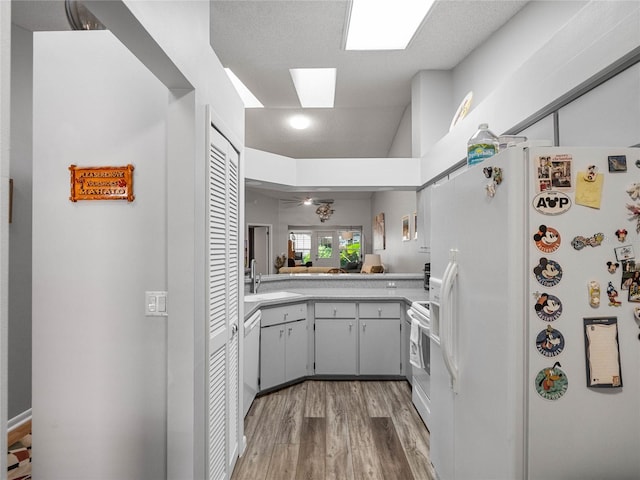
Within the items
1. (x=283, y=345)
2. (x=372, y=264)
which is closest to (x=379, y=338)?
(x=283, y=345)

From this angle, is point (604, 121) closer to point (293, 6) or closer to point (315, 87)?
point (293, 6)

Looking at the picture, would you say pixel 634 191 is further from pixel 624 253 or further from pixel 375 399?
pixel 375 399

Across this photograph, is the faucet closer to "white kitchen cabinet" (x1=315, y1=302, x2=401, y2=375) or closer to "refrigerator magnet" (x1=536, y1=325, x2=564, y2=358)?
"white kitchen cabinet" (x1=315, y1=302, x2=401, y2=375)

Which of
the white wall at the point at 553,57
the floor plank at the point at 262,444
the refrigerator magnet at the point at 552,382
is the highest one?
the white wall at the point at 553,57

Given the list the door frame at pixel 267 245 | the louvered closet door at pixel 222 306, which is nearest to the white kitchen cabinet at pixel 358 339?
the louvered closet door at pixel 222 306

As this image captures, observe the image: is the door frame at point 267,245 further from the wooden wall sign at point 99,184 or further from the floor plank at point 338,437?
the wooden wall sign at point 99,184

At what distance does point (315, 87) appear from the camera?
451cm

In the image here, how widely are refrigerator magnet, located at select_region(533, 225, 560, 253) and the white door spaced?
9494 millimetres

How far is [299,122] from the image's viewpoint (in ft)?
19.2

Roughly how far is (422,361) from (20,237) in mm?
2933

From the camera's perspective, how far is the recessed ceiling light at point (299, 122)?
5.66 m

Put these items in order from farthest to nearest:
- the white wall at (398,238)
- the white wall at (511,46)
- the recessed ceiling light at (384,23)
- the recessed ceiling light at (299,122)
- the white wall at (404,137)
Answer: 1. the recessed ceiling light at (299,122)
2. the white wall at (404,137)
3. the white wall at (398,238)
4. the recessed ceiling light at (384,23)
5. the white wall at (511,46)

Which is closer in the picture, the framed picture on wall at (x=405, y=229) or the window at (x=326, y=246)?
the framed picture on wall at (x=405, y=229)

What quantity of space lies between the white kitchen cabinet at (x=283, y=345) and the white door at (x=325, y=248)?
6884 millimetres
